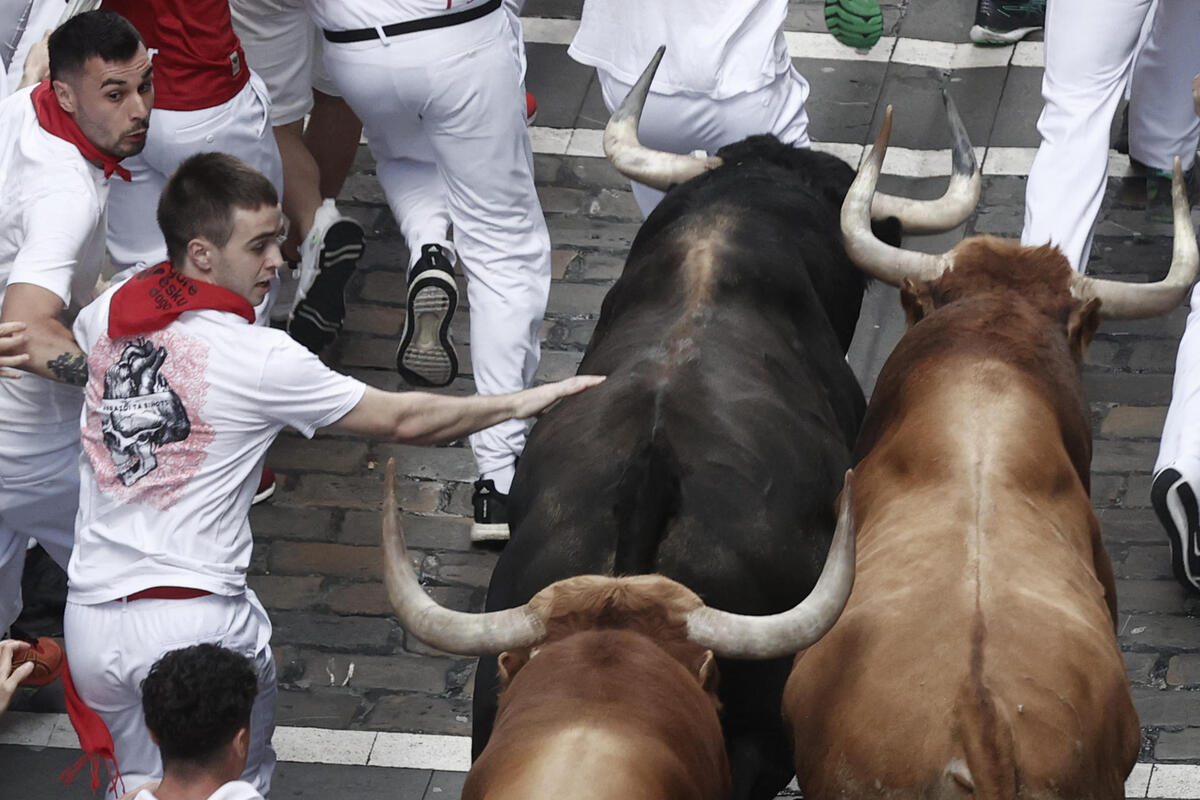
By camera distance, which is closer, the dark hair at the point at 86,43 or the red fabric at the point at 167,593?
the red fabric at the point at 167,593

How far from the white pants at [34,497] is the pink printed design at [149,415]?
0.85 m

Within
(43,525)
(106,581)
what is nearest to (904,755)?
(106,581)

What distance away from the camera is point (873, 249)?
5500 millimetres

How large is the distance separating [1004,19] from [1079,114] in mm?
2612

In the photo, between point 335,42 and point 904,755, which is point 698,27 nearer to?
point 335,42

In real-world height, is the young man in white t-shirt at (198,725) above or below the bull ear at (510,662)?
below

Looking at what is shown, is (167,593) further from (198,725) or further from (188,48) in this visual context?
(188,48)

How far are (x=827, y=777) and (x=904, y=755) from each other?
31 centimetres

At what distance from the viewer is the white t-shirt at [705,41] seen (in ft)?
21.7

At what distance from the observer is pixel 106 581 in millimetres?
5059

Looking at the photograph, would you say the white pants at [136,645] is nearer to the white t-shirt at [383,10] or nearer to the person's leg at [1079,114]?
the white t-shirt at [383,10]

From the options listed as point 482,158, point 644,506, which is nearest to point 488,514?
point 482,158

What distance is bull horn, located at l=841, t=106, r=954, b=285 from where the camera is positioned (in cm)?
539

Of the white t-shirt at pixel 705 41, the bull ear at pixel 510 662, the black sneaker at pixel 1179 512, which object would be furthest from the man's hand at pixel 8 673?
the black sneaker at pixel 1179 512
